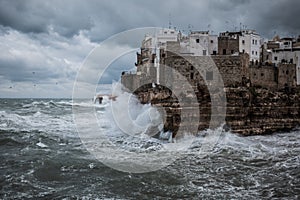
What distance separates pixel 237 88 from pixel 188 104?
475 centimetres

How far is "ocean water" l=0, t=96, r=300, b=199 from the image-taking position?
11359 mm

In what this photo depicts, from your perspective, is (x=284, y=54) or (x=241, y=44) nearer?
(x=241, y=44)

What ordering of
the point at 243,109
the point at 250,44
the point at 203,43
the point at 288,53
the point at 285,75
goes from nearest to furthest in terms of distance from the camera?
1. the point at 243,109
2. the point at 285,75
3. the point at 203,43
4. the point at 250,44
5. the point at 288,53

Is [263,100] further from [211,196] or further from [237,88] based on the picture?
[211,196]

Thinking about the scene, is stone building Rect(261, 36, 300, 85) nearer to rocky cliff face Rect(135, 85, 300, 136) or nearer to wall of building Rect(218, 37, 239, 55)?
wall of building Rect(218, 37, 239, 55)

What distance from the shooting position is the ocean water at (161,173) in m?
11.4

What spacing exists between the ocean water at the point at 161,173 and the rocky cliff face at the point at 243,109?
180 centimetres

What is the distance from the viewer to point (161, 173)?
13875mm

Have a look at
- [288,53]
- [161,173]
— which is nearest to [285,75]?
[288,53]

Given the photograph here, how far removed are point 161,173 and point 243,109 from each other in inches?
487

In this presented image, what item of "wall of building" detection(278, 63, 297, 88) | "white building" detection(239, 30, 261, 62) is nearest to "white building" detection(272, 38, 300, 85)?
"wall of building" detection(278, 63, 297, 88)

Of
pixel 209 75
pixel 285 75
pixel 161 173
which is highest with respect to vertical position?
pixel 285 75

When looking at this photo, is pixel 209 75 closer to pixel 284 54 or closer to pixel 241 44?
pixel 241 44

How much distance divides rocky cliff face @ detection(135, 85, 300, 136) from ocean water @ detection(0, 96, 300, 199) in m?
1.80
